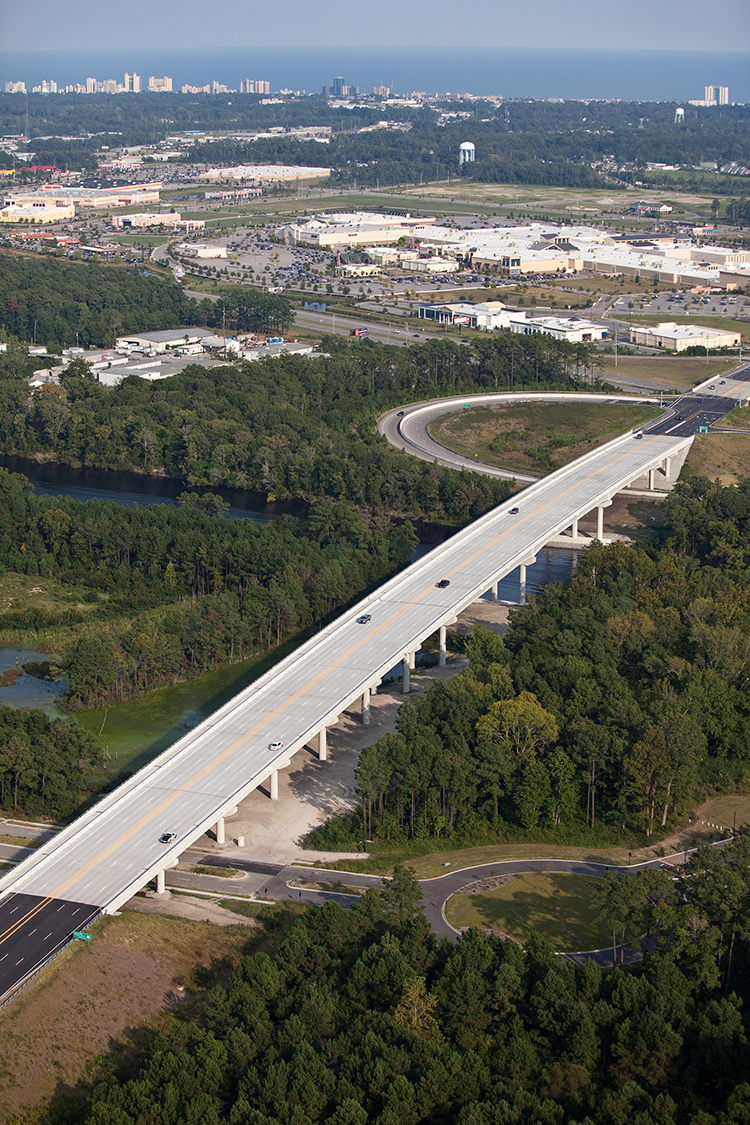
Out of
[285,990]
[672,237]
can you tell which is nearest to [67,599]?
[285,990]

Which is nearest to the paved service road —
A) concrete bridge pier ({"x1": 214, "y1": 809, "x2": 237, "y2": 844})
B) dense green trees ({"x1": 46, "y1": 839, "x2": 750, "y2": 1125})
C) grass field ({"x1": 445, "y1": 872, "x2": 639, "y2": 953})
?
concrete bridge pier ({"x1": 214, "y1": 809, "x2": 237, "y2": 844})

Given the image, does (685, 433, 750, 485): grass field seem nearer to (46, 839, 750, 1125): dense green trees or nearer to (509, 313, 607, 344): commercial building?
(509, 313, 607, 344): commercial building

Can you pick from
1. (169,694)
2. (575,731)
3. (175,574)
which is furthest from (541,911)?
(175,574)

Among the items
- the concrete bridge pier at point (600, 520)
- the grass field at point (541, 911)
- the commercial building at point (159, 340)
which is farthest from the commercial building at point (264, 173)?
the grass field at point (541, 911)

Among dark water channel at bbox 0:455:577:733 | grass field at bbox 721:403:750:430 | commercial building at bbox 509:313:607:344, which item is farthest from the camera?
commercial building at bbox 509:313:607:344

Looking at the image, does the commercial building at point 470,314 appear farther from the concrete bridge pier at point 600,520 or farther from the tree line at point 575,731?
the tree line at point 575,731

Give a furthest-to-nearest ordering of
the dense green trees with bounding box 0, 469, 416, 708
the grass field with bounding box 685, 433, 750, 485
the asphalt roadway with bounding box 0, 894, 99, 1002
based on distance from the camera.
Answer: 1. the grass field with bounding box 685, 433, 750, 485
2. the dense green trees with bounding box 0, 469, 416, 708
3. the asphalt roadway with bounding box 0, 894, 99, 1002
